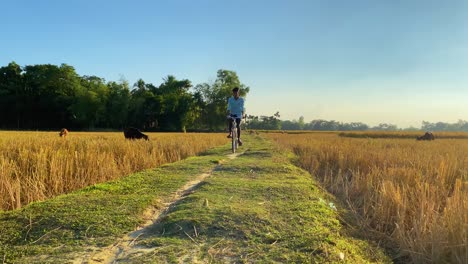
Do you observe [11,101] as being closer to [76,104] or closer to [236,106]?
[76,104]

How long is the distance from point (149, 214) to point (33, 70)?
79173 mm

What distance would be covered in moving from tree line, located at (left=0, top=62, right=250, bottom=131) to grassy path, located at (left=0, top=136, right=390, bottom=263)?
64.8 m

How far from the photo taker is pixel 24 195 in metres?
4.65

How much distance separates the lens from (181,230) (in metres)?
2.88

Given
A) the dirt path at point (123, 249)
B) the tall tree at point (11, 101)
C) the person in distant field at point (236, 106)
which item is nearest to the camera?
the dirt path at point (123, 249)

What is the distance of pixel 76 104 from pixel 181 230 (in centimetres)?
6918

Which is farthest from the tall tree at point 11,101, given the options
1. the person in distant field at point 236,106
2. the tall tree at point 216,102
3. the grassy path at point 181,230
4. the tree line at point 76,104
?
the grassy path at point 181,230

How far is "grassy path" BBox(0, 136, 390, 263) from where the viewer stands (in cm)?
239

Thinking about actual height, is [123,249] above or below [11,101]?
below

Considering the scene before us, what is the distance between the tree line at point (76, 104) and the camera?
63.7 metres

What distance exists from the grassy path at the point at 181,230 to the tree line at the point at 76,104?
6480cm

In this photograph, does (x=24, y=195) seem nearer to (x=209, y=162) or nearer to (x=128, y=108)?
(x=209, y=162)

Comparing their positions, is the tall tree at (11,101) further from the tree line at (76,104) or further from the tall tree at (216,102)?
the tall tree at (216,102)

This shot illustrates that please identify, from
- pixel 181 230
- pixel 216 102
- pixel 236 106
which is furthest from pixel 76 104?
pixel 181 230
